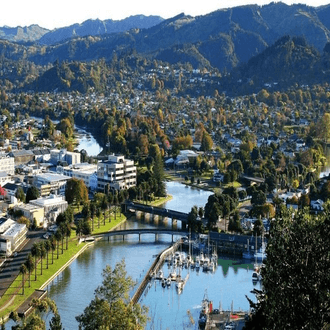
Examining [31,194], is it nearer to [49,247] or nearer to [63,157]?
[49,247]

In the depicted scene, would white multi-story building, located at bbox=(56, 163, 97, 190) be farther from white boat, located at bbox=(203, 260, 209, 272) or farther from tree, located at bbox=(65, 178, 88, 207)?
white boat, located at bbox=(203, 260, 209, 272)

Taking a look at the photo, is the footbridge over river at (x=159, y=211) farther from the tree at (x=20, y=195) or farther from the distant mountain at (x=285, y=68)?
the distant mountain at (x=285, y=68)

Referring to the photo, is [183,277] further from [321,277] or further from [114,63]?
[114,63]

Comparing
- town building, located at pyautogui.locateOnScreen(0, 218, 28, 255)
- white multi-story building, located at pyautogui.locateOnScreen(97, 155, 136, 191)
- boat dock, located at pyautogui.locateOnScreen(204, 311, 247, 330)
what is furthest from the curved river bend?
white multi-story building, located at pyautogui.locateOnScreen(97, 155, 136, 191)

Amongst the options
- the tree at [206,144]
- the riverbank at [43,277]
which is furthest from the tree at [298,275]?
the tree at [206,144]

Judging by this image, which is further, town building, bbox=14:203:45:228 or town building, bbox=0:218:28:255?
town building, bbox=14:203:45:228

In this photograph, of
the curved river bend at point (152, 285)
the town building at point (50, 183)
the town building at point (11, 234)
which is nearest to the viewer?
the curved river bend at point (152, 285)

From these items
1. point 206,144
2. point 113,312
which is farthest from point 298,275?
point 206,144
